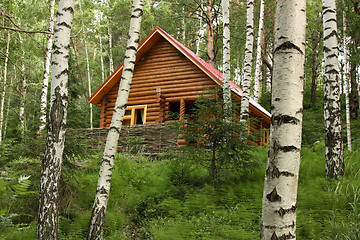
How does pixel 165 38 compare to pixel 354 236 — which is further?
pixel 165 38

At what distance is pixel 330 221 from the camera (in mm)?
4066

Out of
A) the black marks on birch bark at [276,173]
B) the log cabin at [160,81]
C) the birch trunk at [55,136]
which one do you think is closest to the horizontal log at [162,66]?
the log cabin at [160,81]

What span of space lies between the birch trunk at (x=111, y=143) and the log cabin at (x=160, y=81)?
8116 mm

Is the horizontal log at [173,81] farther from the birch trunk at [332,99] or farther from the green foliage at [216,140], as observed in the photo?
the birch trunk at [332,99]

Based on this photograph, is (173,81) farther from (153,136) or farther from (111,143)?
(111,143)

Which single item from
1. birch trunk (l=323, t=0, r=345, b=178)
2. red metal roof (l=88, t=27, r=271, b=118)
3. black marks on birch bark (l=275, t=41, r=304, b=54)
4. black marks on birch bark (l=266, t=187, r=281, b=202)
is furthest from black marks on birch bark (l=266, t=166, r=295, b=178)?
red metal roof (l=88, t=27, r=271, b=118)

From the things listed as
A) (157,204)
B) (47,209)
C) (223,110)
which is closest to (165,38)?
(223,110)

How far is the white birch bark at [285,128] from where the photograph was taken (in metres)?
2.36

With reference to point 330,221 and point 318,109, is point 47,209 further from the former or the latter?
point 318,109

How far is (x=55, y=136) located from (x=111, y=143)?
98 centimetres

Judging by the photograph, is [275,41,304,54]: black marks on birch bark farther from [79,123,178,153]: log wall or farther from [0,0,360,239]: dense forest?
[79,123,178,153]: log wall

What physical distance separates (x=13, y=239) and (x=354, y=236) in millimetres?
4632

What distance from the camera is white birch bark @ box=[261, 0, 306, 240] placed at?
2363 millimetres

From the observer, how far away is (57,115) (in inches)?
181
